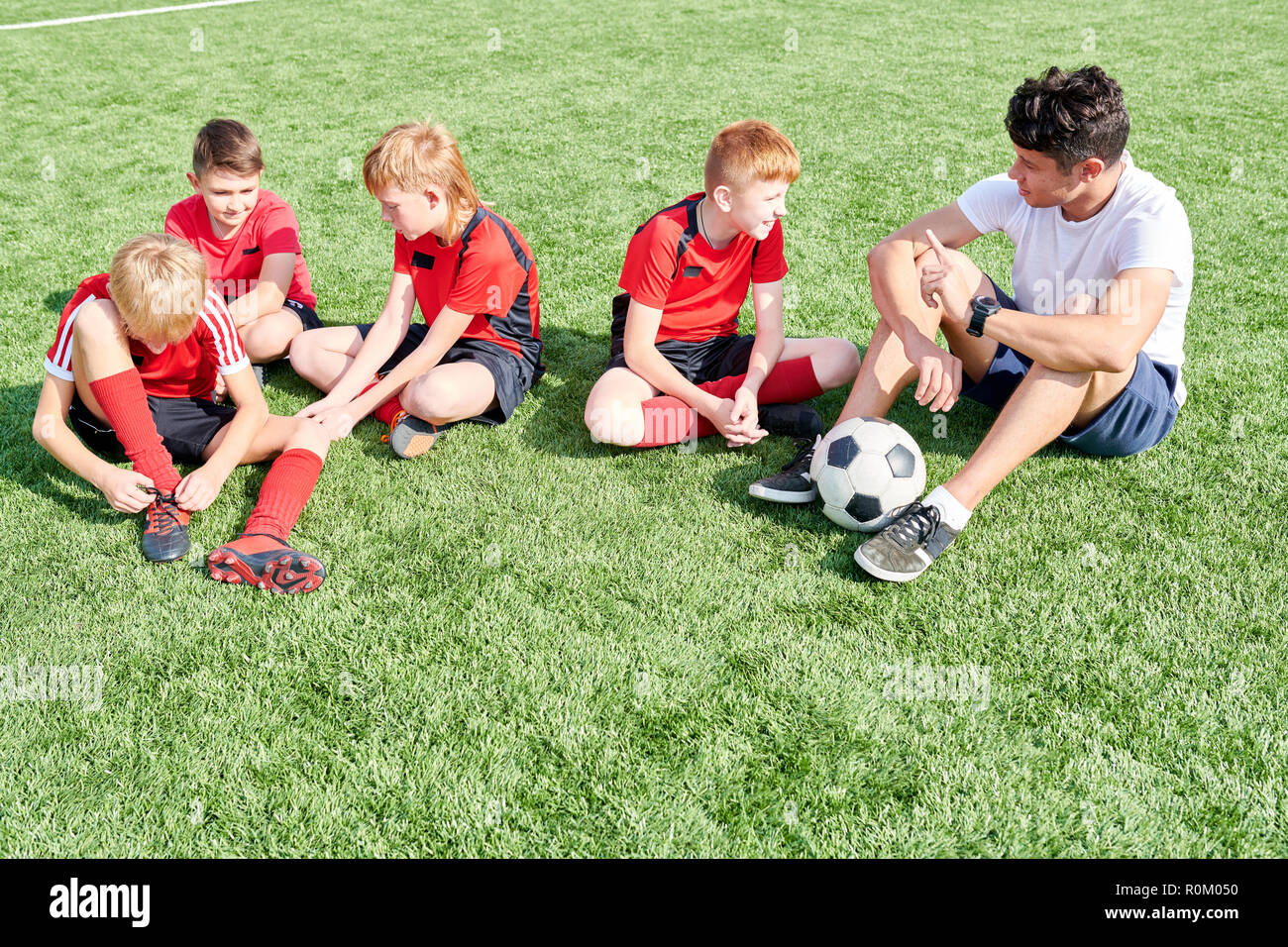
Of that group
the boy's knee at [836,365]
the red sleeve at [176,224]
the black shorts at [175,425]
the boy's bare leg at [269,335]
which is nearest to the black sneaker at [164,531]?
the black shorts at [175,425]

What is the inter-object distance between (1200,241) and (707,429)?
161 inches

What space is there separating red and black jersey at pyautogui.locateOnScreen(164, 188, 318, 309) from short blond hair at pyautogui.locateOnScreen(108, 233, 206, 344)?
1142 millimetres

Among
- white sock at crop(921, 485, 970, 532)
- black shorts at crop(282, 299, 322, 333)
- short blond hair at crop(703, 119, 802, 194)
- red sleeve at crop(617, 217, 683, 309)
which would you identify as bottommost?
white sock at crop(921, 485, 970, 532)

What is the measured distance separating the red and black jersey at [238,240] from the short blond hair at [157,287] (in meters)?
1.14

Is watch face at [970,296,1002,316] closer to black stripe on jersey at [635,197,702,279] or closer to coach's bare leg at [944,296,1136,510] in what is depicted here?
coach's bare leg at [944,296,1136,510]

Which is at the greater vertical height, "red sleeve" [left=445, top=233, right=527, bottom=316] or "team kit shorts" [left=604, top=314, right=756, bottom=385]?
"red sleeve" [left=445, top=233, right=527, bottom=316]

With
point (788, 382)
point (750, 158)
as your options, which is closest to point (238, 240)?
point (750, 158)

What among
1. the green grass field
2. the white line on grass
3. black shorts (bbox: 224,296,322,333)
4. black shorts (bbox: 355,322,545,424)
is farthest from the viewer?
the white line on grass

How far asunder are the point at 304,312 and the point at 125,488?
1618mm

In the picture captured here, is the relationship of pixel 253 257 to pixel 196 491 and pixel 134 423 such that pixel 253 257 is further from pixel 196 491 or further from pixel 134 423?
pixel 196 491

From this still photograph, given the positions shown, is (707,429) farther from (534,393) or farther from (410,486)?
(410,486)

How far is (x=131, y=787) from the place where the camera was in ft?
7.89

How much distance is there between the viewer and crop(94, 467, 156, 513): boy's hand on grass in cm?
324

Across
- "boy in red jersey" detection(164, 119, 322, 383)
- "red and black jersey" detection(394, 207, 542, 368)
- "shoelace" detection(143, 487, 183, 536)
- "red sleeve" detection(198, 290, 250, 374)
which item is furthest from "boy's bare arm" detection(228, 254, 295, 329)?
"shoelace" detection(143, 487, 183, 536)
